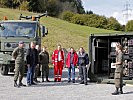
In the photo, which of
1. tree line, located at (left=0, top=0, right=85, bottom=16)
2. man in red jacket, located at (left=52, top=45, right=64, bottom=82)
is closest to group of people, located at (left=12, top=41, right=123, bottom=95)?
man in red jacket, located at (left=52, top=45, right=64, bottom=82)

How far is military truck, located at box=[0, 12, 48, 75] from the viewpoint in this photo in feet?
58.1

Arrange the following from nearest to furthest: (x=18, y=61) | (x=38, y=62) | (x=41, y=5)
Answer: (x=18, y=61) → (x=38, y=62) → (x=41, y=5)

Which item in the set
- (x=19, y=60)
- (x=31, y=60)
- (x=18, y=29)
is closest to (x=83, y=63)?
(x=31, y=60)

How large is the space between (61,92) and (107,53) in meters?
4.91

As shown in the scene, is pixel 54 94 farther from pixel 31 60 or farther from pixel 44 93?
pixel 31 60

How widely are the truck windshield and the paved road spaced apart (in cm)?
329

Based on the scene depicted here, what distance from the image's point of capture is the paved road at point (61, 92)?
11852 mm

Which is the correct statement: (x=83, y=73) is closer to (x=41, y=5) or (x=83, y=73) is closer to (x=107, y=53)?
(x=107, y=53)

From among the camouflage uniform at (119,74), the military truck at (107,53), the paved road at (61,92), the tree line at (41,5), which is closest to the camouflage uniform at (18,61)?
the paved road at (61,92)

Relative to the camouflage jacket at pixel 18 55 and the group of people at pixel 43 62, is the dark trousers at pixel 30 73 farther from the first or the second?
the camouflage jacket at pixel 18 55

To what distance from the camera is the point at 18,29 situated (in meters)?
18.4

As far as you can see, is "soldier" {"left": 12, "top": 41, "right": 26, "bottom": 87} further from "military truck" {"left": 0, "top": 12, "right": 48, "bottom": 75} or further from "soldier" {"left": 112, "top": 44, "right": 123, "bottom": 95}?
"soldier" {"left": 112, "top": 44, "right": 123, "bottom": 95}

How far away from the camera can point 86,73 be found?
15.8 m

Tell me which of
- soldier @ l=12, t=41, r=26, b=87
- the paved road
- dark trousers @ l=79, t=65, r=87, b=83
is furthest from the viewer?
dark trousers @ l=79, t=65, r=87, b=83
